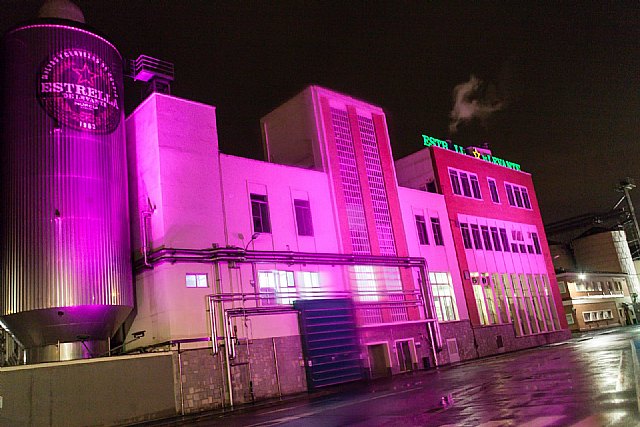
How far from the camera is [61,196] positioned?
70.4ft

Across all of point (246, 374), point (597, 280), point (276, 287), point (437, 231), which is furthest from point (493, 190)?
point (597, 280)

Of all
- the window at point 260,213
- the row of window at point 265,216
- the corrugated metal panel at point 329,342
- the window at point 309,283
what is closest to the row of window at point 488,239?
the corrugated metal panel at point 329,342

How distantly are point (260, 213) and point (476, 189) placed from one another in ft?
80.1

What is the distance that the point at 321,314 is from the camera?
27.8 metres

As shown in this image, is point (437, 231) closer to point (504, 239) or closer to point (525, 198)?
point (504, 239)

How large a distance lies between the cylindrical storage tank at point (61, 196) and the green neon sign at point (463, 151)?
85.1 feet

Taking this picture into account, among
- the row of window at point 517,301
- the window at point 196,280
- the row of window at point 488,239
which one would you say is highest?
the row of window at point 488,239

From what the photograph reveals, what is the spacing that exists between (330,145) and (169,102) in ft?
35.4

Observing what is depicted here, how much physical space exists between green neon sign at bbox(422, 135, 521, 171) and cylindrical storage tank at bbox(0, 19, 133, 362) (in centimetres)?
2593

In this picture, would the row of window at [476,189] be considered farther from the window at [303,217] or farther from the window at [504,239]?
the window at [303,217]

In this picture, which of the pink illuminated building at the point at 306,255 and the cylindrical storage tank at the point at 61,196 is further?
the pink illuminated building at the point at 306,255

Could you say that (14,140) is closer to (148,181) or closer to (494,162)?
(148,181)

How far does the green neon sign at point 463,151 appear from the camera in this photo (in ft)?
140

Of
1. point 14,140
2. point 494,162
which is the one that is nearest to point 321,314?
point 14,140
